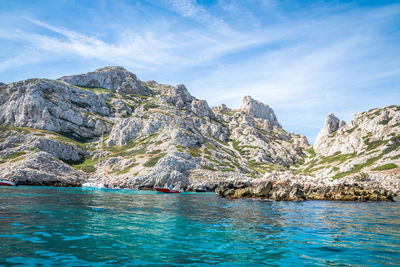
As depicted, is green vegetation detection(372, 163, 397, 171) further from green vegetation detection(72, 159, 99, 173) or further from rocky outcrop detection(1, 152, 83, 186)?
green vegetation detection(72, 159, 99, 173)

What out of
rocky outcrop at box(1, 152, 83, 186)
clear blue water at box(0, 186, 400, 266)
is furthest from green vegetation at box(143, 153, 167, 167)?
clear blue water at box(0, 186, 400, 266)

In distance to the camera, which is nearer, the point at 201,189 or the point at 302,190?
the point at 302,190

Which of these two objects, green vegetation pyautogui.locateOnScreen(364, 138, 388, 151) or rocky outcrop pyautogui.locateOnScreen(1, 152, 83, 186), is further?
green vegetation pyautogui.locateOnScreen(364, 138, 388, 151)

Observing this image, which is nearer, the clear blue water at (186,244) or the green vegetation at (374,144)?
the clear blue water at (186,244)

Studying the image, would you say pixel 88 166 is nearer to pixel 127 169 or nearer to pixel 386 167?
pixel 127 169

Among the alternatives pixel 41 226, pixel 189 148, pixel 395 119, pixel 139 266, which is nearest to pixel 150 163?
pixel 189 148

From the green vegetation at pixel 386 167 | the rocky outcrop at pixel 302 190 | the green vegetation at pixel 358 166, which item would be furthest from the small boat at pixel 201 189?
the green vegetation at pixel 386 167

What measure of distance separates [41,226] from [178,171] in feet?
379

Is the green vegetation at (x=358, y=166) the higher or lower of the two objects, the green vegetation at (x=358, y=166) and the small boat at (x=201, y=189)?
the higher

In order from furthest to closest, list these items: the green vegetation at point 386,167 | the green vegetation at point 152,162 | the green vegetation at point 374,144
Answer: the green vegetation at point 374,144 → the green vegetation at point 152,162 → the green vegetation at point 386,167

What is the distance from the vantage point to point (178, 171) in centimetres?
13350

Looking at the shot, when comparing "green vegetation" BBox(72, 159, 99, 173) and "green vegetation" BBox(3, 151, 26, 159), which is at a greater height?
"green vegetation" BBox(3, 151, 26, 159)

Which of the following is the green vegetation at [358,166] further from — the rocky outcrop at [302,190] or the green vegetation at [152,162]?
the green vegetation at [152,162]

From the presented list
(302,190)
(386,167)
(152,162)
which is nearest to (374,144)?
(386,167)
